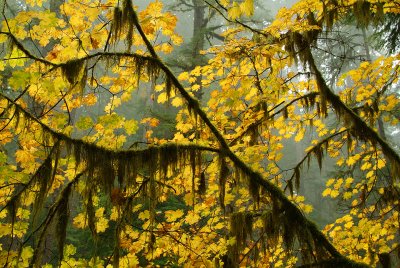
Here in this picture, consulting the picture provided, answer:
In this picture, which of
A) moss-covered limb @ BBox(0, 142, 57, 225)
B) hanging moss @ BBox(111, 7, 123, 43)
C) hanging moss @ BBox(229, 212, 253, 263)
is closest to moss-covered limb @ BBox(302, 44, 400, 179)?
hanging moss @ BBox(229, 212, 253, 263)

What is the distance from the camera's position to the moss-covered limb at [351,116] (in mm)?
4703

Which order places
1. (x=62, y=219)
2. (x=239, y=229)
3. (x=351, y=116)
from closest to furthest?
(x=62, y=219)
(x=239, y=229)
(x=351, y=116)

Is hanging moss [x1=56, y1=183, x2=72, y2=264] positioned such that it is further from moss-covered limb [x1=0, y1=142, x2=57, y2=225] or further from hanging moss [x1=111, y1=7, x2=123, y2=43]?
hanging moss [x1=111, y1=7, x2=123, y2=43]

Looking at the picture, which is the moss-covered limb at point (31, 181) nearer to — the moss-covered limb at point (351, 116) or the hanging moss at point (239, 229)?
the hanging moss at point (239, 229)

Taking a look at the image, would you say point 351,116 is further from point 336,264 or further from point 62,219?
point 62,219

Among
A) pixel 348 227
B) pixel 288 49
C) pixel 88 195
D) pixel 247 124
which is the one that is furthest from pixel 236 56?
pixel 348 227

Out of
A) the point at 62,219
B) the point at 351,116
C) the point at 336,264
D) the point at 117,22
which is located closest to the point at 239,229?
the point at 336,264

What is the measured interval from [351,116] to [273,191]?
182cm

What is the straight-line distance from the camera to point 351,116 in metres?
4.74

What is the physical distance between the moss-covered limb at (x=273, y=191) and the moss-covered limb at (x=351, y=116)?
1723 mm

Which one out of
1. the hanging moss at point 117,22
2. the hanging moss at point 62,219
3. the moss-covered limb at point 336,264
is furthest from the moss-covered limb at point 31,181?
the moss-covered limb at point 336,264

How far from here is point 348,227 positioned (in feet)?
21.9

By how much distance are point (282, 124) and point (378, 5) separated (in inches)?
95.4

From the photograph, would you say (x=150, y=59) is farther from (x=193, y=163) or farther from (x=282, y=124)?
(x=282, y=124)
